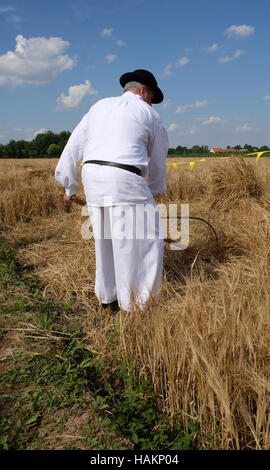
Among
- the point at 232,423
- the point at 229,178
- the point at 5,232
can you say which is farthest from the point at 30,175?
the point at 232,423

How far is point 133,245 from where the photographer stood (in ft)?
7.05

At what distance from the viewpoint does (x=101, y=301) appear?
8.20 ft

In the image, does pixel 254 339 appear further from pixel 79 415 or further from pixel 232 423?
pixel 79 415

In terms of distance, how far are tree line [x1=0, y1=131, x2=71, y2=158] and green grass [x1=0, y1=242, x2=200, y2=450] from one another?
59.8 metres

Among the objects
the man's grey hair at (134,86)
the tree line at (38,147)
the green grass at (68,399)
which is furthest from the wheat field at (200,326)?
the tree line at (38,147)

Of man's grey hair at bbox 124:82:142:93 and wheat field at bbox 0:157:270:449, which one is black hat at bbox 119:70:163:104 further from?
wheat field at bbox 0:157:270:449

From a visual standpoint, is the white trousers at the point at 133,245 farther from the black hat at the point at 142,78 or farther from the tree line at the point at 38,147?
the tree line at the point at 38,147

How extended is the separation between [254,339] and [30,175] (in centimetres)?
816

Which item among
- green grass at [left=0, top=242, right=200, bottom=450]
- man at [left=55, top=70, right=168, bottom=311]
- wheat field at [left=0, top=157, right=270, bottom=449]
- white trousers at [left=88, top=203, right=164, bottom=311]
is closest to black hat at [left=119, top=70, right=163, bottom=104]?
man at [left=55, top=70, right=168, bottom=311]

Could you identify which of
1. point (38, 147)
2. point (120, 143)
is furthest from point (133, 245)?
point (38, 147)

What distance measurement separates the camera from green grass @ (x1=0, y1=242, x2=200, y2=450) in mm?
1390

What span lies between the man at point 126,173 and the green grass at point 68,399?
17.3 inches

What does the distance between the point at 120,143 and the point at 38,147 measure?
68364 mm

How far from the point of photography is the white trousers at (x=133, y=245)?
2.13m
